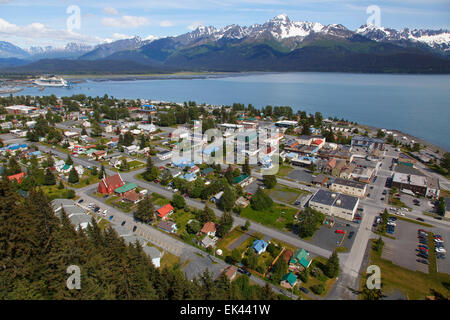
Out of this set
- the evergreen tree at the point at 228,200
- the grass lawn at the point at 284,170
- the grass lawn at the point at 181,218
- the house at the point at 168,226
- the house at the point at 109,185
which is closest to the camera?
the house at the point at 168,226

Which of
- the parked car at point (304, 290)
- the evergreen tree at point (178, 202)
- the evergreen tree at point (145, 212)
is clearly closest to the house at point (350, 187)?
the parked car at point (304, 290)

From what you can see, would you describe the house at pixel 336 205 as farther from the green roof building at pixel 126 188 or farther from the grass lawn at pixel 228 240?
the green roof building at pixel 126 188

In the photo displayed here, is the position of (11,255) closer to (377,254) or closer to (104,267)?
(104,267)

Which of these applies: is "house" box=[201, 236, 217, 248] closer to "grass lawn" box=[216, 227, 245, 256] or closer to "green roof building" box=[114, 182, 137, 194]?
"grass lawn" box=[216, 227, 245, 256]

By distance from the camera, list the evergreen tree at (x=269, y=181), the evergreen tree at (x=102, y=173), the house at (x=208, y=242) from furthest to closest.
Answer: the evergreen tree at (x=102, y=173) → the evergreen tree at (x=269, y=181) → the house at (x=208, y=242)

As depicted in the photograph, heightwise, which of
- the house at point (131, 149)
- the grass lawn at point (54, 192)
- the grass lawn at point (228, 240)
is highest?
the house at point (131, 149)

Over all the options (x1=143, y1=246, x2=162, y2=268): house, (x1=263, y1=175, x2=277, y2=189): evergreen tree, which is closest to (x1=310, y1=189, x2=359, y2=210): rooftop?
(x1=263, y1=175, x2=277, y2=189): evergreen tree
